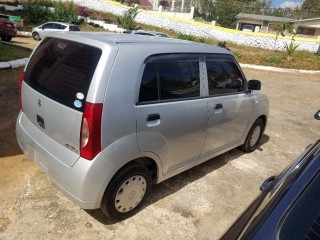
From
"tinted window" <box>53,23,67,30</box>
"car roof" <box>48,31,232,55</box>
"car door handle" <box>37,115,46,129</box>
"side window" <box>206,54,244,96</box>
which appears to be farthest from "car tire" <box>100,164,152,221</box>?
"tinted window" <box>53,23,67,30</box>

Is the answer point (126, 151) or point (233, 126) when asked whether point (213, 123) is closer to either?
point (233, 126)

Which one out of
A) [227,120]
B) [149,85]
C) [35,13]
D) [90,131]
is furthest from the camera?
[35,13]

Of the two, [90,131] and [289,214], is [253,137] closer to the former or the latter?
[90,131]

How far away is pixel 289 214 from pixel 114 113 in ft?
5.72

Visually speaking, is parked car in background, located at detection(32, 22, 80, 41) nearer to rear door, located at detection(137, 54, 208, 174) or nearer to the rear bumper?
rear door, located at detection(137, 54, 208, 174)

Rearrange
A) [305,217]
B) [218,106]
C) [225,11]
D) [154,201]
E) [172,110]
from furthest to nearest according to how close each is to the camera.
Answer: [225,11] < [218,106] < [154,201] < [172,110] < [305,217]

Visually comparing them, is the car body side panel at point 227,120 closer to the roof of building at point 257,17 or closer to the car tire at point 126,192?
the car tire at point 126,192

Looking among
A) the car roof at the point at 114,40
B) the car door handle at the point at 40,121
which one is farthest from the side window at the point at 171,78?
the car door handle at the point at 40,121

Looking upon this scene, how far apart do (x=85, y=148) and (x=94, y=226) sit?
1.00 meters

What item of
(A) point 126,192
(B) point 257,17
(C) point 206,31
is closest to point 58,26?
(C) point 206,31

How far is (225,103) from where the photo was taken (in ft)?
13.3

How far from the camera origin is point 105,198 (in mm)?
2928

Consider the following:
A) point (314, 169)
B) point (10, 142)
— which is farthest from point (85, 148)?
point (10, 142)

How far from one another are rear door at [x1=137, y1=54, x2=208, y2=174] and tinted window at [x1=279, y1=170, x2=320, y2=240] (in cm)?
175
